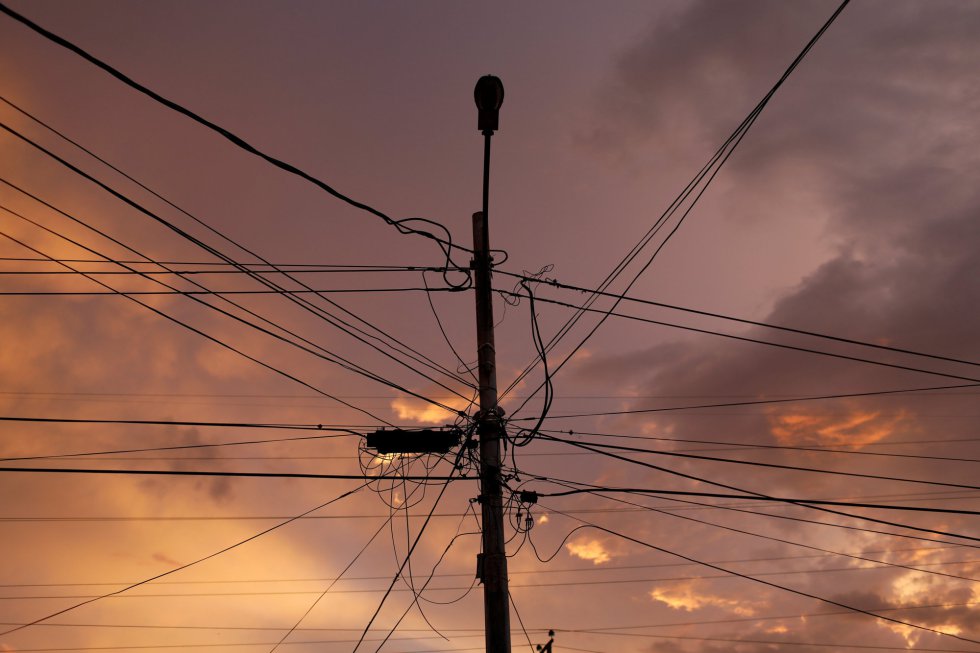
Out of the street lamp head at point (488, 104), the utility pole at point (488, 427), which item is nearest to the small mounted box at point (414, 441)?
the utility pole at point (488, 427)

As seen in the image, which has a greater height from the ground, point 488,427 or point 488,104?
point 488,104

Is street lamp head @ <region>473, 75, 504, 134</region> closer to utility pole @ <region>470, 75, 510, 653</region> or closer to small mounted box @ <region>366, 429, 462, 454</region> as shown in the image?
utility pole @ <region>470, 75, 510, 653</region>

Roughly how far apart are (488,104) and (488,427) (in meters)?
4.49

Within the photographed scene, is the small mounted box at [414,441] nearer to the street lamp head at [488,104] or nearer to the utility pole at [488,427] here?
the utility pole at [488,427]

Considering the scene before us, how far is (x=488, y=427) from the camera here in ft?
33.9

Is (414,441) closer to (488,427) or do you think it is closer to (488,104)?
(488,427)

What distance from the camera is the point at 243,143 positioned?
6723 millimetres

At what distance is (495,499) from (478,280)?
11.5 ft

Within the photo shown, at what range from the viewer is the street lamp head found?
8.30 metres

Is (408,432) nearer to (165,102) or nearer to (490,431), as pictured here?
(490,431)

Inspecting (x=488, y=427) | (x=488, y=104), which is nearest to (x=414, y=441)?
(x=488, y=427)

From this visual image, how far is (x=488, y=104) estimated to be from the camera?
829 cm

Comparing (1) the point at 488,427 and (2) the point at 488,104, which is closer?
(2) the point at 488,104

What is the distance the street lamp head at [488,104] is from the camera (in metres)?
8.30
